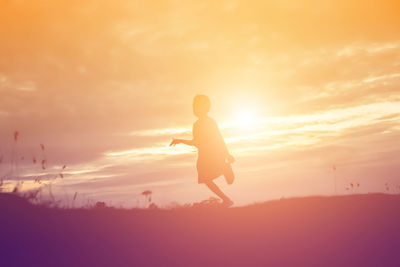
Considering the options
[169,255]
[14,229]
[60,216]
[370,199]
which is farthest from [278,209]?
[14,229]

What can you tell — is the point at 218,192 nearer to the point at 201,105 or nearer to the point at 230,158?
the point at 230,158

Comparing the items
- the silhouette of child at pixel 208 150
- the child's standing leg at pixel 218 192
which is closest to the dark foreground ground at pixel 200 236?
the child's standing leg at pixel 218 192

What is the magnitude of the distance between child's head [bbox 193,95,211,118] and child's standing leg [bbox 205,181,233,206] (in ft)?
6.06

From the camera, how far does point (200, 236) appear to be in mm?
9258

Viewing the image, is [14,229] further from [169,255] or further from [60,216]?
[169,255]

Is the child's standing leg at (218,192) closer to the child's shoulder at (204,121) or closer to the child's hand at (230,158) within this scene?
the child's hand at (230,158)

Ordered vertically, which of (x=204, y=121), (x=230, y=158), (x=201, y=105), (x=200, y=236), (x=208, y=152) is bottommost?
(x=200, y=236)

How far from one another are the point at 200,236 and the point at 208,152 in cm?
345

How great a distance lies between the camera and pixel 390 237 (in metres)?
9.47

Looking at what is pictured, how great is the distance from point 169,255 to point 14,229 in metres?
3.14

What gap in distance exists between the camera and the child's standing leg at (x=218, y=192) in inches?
477

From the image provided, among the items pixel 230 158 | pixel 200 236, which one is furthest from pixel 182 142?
pixel 200 236

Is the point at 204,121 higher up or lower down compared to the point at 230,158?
higher up

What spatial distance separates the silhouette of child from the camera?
12133 mm
